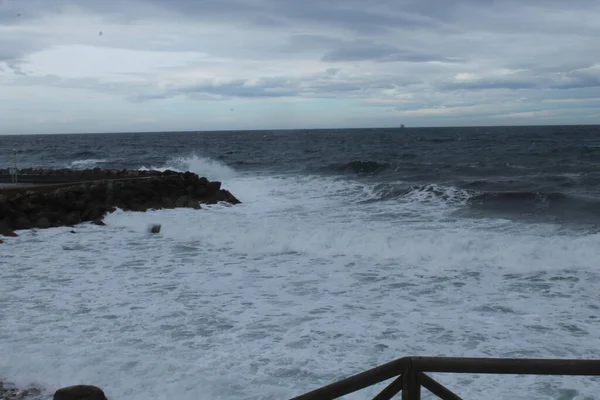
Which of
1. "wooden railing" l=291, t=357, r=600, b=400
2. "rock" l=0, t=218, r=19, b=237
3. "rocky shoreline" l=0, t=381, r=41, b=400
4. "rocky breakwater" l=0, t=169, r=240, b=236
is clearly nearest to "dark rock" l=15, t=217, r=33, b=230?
"rocky breakwater" l=0, t=169, r=240, b=236

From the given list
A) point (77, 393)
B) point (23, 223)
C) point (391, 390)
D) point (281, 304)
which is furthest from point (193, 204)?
point (391, 390)

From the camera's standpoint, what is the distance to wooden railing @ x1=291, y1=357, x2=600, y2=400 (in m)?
2.52

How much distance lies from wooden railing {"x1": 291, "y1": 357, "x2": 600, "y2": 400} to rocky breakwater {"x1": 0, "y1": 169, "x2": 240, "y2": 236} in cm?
1201

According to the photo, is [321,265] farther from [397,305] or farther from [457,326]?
[457,326]

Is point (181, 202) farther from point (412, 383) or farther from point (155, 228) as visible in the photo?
point (412, 383)

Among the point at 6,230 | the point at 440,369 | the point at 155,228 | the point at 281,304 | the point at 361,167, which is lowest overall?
the point at 281,304

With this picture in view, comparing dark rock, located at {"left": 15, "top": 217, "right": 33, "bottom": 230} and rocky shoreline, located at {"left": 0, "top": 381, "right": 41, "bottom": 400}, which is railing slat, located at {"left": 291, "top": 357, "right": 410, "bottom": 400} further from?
dark rock, located at {"left": 15, "top": 217, "right": 33, "bottom": 230}

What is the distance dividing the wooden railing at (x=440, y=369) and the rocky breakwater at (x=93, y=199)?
1201 cm

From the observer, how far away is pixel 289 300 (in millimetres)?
7773

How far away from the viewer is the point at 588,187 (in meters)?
21.6

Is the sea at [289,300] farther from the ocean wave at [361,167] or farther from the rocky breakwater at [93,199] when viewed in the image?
the ocean wave at [361,167]

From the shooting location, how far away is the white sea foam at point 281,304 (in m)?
5.33

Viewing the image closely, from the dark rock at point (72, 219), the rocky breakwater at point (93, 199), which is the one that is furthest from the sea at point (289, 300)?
the rocky breakwater at point (93, 199)

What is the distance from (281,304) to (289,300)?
0.21 metres
